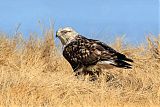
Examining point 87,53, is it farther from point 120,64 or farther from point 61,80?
point 61,80

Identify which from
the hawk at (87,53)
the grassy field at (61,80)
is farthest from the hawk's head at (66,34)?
the grassy field at (61,80)

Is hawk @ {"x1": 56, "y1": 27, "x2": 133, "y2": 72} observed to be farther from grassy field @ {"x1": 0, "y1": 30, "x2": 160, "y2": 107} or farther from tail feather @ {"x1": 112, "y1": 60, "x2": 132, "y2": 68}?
grassy field @ {"x1": 0, "y1": 30, "x2": 160, "y2": 107}

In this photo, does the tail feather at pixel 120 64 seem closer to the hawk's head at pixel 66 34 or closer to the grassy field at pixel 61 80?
the grassy field at pixel 61 80

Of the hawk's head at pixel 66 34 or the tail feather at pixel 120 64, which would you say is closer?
the tail feather at pixel 120 64

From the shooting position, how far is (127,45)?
12.1m

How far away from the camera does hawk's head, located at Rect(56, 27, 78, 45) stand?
33.8ft

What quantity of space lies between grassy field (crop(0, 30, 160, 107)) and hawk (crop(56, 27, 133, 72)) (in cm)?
39

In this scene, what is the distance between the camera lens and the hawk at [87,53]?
9586 millimetres

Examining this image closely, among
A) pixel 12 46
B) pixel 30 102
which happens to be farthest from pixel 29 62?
pixel 30 102

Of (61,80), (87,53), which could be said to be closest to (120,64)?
(87,53)

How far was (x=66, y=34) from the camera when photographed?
1033 centimetres

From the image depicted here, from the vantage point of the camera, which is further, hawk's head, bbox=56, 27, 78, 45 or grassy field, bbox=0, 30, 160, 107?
hawk's head, bbox=56, 27, 78, 45

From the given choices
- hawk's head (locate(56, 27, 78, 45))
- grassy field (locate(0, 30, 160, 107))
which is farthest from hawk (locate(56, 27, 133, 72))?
grassy field (locate(0, 30, 160, 107))

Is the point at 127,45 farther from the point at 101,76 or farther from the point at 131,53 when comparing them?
the point at 101,76
